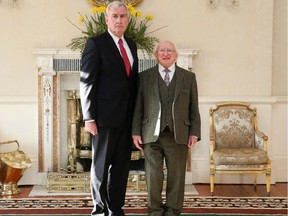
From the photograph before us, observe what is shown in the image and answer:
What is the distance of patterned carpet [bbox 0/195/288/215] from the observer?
4.35 m

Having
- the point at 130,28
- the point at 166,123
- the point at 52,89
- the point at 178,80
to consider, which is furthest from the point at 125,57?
the point at 52,89

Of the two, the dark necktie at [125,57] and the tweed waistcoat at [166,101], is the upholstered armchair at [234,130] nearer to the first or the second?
the tweed waistcoat at [166,101]

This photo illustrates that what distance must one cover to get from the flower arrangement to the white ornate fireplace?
17 centimetres

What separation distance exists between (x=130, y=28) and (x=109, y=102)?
1.96 metres

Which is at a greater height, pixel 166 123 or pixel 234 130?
pixel 166 123

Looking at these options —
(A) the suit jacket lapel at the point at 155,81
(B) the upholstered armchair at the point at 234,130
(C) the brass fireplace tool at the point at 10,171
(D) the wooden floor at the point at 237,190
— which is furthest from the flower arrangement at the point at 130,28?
(A) the suit jacket lapel at the point at 155,81

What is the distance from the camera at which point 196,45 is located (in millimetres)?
5578

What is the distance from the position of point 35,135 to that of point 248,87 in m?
2.42

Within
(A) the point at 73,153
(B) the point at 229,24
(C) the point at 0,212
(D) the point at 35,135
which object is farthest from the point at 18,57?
(B) the point at 229,24

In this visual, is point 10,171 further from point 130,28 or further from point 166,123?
point 166,123

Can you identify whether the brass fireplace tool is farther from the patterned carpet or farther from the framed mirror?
the framed mirror

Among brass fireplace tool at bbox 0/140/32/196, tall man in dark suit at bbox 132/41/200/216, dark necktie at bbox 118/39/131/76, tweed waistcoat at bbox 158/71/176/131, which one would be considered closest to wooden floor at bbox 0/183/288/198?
brass fireplace tool at bbox 0/140/32/196

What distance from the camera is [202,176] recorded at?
5.65 metres

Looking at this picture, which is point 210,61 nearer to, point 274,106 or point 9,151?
point 274,106
